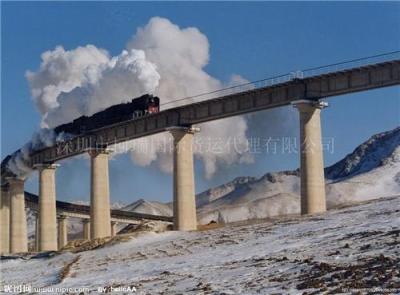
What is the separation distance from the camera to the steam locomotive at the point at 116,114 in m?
69.8

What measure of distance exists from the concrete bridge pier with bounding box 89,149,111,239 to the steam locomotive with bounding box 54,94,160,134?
3.91 meters

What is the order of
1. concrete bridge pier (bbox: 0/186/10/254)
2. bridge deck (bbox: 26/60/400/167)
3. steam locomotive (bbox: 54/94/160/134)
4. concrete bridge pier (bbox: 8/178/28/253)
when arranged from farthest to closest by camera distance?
concrete bridge pier (bbox: 0/186/10/254) < concrete bridge pier (bbox: 8/178/28/253) < steam locomotive (bbox: 54/94/160/134) < bridge deck (bbox: 26/60/400/167)

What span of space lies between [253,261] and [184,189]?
32.8 metres

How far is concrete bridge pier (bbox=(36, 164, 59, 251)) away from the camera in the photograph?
263ft

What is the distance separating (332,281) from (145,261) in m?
17.8

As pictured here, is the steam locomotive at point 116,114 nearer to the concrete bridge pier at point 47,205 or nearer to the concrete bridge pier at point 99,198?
the concrete bridge pier at point 99,198

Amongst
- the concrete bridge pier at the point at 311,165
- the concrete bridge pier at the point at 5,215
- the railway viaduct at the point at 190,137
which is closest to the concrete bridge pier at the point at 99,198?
the railway viaduct at the point at 190,137

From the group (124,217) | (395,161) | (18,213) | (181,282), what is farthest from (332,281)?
(395,161)

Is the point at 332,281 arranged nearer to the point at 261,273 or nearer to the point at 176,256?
the point at 261,273

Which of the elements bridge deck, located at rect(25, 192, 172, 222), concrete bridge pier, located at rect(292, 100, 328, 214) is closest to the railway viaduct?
concrete bridge pier, located at rect(292, 100, 328, 214)

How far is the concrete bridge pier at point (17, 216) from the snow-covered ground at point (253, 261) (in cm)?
4009

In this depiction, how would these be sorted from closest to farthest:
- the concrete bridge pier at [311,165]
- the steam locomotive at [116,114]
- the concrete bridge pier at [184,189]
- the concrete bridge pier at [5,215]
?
the concrete bridge pier at [311,165]
the concrete bridge pier at [184,189]
the steam locomotive at [116,114]
the concrete bridge pier at [5,215]

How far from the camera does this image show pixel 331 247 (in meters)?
29.2

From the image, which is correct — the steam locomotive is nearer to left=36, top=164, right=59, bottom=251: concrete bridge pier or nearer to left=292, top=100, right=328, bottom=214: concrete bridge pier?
left=36, top=164, right=59, bottom=251: concrete bridge pier
